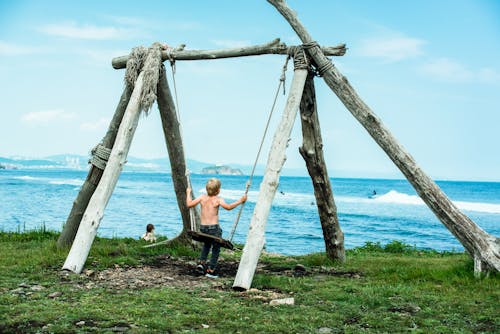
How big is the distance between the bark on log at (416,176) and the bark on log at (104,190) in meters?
2.73

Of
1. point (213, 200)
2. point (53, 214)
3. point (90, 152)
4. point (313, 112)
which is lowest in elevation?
point (53, 214)

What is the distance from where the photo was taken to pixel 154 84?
9109mm

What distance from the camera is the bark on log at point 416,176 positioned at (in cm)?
795

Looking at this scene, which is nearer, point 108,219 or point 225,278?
point 225,278

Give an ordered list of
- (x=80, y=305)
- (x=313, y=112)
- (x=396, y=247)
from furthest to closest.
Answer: (x=396, y=247) → (x=313, y=112) → (x=80, y=305)

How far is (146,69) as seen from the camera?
920 cm

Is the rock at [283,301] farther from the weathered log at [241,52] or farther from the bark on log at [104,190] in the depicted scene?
the weathered log at [241,52]

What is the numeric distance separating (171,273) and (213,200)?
4.23ft

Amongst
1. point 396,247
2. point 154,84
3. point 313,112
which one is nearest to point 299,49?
point 313,112

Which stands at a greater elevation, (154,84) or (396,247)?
(154,84)

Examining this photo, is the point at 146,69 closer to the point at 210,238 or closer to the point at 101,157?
the point at 101,157

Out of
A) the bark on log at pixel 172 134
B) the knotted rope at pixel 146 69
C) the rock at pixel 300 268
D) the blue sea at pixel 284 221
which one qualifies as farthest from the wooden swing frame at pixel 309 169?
the blue sea at pixel 284 221

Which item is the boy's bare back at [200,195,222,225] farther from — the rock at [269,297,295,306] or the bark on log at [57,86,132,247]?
the bark on log at [57,86,132,247]

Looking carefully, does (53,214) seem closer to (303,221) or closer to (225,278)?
(303,221)
